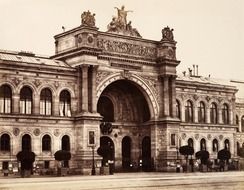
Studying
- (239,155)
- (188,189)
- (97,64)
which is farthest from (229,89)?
(188,189)

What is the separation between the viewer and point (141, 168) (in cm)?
6103

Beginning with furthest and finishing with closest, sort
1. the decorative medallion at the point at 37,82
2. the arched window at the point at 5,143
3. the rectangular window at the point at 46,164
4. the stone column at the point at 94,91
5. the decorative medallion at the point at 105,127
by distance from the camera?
the decorative medallion at the point at 105,127, the stone column at the point at 94,91, the decorative medallion at the point at 37,82, the rectangular window at the point at 46,164, the arched window at the point at 5,143

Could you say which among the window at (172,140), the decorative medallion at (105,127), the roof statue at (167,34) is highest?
the roof statue at (167,34)

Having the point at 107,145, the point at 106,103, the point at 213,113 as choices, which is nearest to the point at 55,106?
the point at 107,145

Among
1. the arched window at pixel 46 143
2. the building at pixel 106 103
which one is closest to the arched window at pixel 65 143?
the building at pixel 106 103

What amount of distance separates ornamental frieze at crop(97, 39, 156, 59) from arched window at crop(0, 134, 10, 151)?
13683 mm

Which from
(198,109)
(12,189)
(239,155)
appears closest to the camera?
(12,189)

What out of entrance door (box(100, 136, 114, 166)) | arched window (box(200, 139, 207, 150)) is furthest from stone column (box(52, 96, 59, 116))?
arched window (box(200, 139, 207, 150))

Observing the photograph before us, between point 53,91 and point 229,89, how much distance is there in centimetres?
2834

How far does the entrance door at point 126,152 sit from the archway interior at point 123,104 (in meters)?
2.37

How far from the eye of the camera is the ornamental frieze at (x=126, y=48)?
187ft

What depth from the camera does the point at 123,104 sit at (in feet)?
205

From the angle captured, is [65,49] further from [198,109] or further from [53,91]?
[198,109]

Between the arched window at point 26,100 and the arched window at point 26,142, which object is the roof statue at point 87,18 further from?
the arched window at point 26,142
